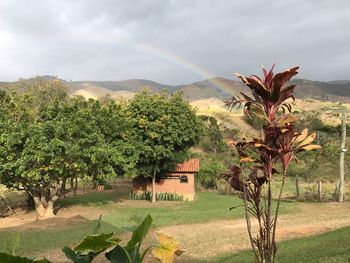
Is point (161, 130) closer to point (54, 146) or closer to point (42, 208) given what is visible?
point (42, 208)

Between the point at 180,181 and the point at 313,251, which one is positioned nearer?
A: the point at 313,251

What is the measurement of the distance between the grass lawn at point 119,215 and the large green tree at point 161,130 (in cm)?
307

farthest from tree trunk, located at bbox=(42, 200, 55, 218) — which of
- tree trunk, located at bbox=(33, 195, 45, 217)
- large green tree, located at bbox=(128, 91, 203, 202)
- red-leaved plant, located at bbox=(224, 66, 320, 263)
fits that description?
red-leaved plant, located at bbox=(224, 66, 320, 263)

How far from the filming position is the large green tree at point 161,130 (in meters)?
28.5

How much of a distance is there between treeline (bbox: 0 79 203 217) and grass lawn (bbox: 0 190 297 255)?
2.46 metres

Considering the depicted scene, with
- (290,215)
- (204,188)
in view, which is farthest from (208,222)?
(204,188)

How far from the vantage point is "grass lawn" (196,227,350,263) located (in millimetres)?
11410

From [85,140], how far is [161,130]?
24.1 feet

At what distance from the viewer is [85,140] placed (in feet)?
72.8

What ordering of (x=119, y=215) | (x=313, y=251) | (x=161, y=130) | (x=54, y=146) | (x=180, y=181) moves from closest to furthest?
(x=313, y=251) → (x=54, y=146) → (x=119, y=215) → (x=161, y=130) → (x=180, y=181)

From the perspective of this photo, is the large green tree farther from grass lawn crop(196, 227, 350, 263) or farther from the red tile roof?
grass lawn crop(196, 227, 350, 263)

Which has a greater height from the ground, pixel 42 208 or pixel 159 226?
pixel 42 208

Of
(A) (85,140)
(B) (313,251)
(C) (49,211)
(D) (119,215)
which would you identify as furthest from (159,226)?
(B) (313,251)

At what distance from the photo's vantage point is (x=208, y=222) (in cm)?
2178
